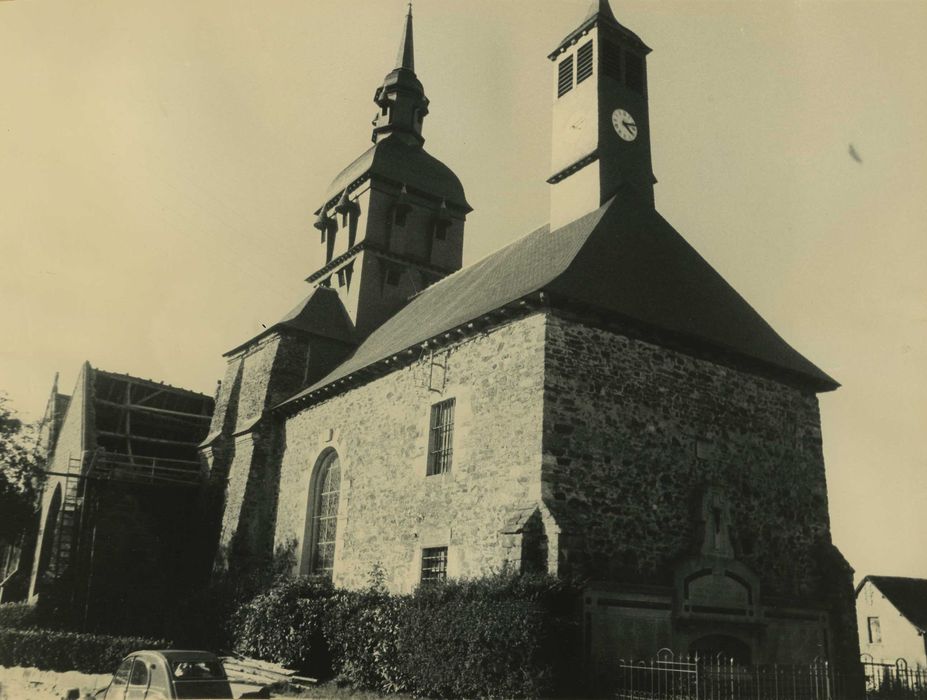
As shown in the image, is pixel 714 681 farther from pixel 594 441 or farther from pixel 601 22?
pixel 601 22

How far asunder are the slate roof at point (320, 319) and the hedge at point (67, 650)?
972 centimetres

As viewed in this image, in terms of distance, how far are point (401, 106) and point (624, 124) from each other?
13.3 metres

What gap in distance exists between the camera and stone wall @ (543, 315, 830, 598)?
42.7ft

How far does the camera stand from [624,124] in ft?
60.7

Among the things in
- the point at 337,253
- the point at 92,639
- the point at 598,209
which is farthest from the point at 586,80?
the point at 92,639

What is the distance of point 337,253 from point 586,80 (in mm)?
11924

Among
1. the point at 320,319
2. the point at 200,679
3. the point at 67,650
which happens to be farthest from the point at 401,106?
the point at 200,679

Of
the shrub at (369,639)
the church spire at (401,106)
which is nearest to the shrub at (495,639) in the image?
the shrub at (369,639)

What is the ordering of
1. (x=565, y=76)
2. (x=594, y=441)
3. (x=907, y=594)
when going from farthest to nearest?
1. (x=907, y=594)
2. (x=565, y=76)
3. (x=594, y=441)

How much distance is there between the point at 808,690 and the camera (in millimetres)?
12039

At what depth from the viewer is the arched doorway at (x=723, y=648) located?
13.3 metres

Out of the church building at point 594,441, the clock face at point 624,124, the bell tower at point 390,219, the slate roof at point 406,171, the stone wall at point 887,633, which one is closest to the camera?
the church building at point 594,441

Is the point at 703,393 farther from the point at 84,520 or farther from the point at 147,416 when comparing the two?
the point at 147,416

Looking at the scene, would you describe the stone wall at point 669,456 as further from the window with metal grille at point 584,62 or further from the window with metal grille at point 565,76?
the window with metal grille at point 565,76
